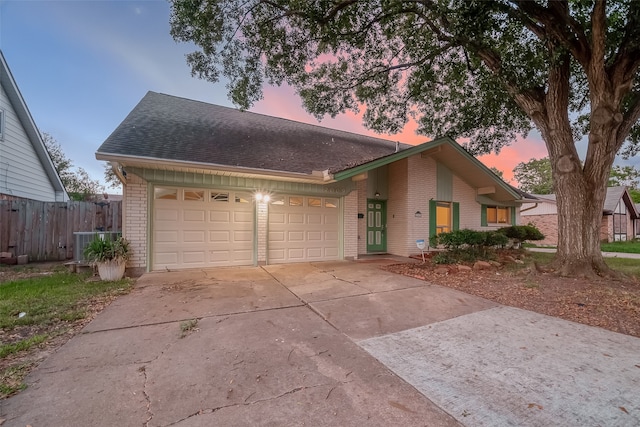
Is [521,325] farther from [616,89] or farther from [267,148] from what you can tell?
[267,148]

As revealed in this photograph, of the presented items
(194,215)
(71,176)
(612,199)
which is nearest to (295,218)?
(194,215)

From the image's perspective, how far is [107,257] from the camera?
5836mm

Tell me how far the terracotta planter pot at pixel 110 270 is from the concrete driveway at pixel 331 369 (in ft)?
6.48

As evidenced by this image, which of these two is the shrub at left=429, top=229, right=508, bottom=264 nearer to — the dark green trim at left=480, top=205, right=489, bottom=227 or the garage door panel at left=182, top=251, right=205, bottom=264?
the dark green trim at left=480, top=205, right=489, bottom=227

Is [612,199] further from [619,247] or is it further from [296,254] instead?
[296,254]

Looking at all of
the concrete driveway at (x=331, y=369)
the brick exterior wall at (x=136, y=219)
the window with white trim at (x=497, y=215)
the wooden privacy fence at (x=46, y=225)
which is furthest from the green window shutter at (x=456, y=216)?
the wooden privacy fence at (x=46, y=225)

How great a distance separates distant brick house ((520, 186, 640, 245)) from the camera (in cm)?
1978

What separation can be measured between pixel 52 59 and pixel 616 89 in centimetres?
1562

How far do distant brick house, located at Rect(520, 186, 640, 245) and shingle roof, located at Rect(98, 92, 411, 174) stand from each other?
16486 millimetres

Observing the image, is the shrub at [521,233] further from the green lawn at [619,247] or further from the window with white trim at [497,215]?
the green lawn at [619,247]

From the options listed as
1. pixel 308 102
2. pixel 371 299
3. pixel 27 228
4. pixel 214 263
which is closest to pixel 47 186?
pixel 27 228

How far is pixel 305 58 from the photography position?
8.70 meters

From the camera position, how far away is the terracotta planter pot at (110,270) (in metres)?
5.84

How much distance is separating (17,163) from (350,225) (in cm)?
1253
